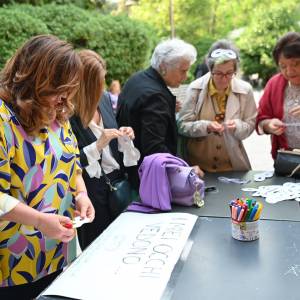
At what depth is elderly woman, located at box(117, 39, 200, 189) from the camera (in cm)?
228

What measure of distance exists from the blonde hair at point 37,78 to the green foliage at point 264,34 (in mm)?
14136

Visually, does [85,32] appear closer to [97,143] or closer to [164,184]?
[97,143]

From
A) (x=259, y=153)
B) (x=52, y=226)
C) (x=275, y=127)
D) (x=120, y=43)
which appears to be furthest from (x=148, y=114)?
(x=120, y=43)

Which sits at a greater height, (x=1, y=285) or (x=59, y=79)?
(x=59, y=79)

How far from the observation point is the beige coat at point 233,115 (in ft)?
8.32

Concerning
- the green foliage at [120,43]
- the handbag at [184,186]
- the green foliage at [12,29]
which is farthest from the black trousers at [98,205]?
the green foliage at [120,43]

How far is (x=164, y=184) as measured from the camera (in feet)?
6.40

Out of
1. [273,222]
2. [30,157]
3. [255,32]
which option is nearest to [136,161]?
[273,222]

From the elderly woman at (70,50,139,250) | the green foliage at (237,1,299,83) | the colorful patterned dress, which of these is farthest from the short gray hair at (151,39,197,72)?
the green foliage at (237,1,299,83)

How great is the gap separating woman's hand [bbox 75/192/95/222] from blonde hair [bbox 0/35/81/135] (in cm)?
35

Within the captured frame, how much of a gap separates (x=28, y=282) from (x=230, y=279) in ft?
2.23

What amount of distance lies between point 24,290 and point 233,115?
61.8 inches

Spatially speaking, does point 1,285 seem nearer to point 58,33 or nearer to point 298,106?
point 298,106

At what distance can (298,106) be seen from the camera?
7.95ft
